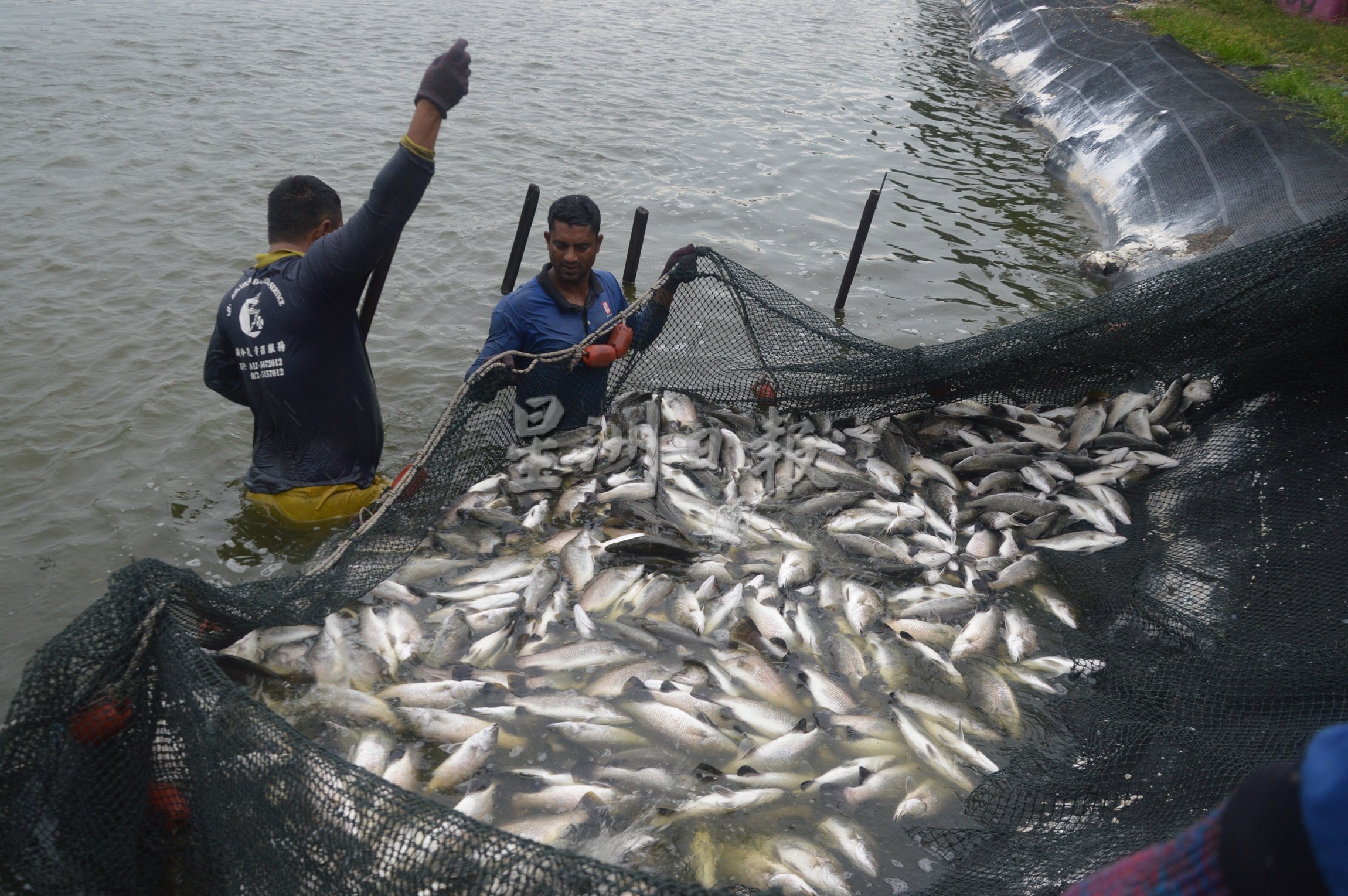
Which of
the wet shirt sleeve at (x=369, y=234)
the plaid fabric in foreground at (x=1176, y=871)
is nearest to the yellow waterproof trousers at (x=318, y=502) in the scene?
the wet shirt sleeve at (x=369, y=234)

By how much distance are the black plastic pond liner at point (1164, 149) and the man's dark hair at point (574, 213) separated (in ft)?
17.7

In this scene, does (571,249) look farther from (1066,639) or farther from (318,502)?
(1066,639)

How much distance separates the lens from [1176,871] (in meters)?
1.32

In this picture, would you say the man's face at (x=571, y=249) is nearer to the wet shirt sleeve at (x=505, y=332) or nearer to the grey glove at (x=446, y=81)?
the wet shirt sleeve at (x=505, y=332)

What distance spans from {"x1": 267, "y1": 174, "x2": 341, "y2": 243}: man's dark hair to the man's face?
1386 millimetres

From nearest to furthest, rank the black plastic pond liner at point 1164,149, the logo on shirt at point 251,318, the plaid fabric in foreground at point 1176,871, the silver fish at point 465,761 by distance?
the plaid fabric in foreground at point 1176,871 → the silver fish at point 465,761 → the logo on shirt at point 251,318 → the black plastic pond liner at point 1164,149

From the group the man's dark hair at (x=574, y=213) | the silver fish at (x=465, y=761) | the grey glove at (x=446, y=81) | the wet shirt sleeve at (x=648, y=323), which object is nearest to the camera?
the silver fish at (x=465, y=761)

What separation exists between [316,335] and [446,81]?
1.53 m

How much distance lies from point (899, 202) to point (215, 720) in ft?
39.7

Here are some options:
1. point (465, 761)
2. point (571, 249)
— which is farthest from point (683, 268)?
point (465, 761)

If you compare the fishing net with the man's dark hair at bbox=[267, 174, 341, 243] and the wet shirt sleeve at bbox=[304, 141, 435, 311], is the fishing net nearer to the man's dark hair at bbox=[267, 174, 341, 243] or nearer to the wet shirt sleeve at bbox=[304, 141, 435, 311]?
the wet shirt sleeve at bbox=[304, 141, 435, 311]

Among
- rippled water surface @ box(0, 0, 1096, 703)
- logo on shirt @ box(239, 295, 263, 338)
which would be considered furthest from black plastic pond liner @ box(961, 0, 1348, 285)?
logo on shirt @ box(239, 295, 263, 338)

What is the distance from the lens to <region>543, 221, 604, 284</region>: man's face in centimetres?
556

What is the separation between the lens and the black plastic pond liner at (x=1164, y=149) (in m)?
9.14
